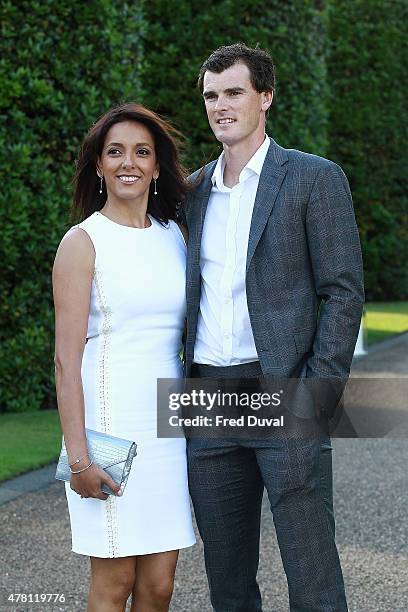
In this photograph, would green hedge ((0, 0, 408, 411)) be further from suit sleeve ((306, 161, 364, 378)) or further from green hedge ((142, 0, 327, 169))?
suit sleeve ((306, 161, 364, 378))

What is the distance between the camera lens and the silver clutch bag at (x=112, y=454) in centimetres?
316

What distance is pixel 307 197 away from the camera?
10.6 feet

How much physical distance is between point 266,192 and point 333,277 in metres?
0.33

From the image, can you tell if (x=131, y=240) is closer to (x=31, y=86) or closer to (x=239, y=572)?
(x=239, y=572)

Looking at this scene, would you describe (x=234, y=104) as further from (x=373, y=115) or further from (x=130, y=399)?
(x=373, y=115)

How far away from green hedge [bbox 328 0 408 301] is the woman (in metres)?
14.3

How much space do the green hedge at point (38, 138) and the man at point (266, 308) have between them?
14.6ft

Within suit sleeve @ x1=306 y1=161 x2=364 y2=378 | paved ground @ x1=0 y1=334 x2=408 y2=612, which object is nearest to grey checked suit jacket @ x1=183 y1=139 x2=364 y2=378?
suit sleeve @ x1=306 y1=161 x2=364 y2=378

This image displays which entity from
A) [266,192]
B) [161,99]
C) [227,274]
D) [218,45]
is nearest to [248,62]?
[266,192]

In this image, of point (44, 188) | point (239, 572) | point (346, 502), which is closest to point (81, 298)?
point (239, 572)

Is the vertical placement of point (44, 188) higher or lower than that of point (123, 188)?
lower

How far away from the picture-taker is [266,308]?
3.22 m

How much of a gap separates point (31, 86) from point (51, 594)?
4328mm

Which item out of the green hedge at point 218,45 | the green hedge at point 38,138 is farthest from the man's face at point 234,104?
the green hedge at point 218,45
